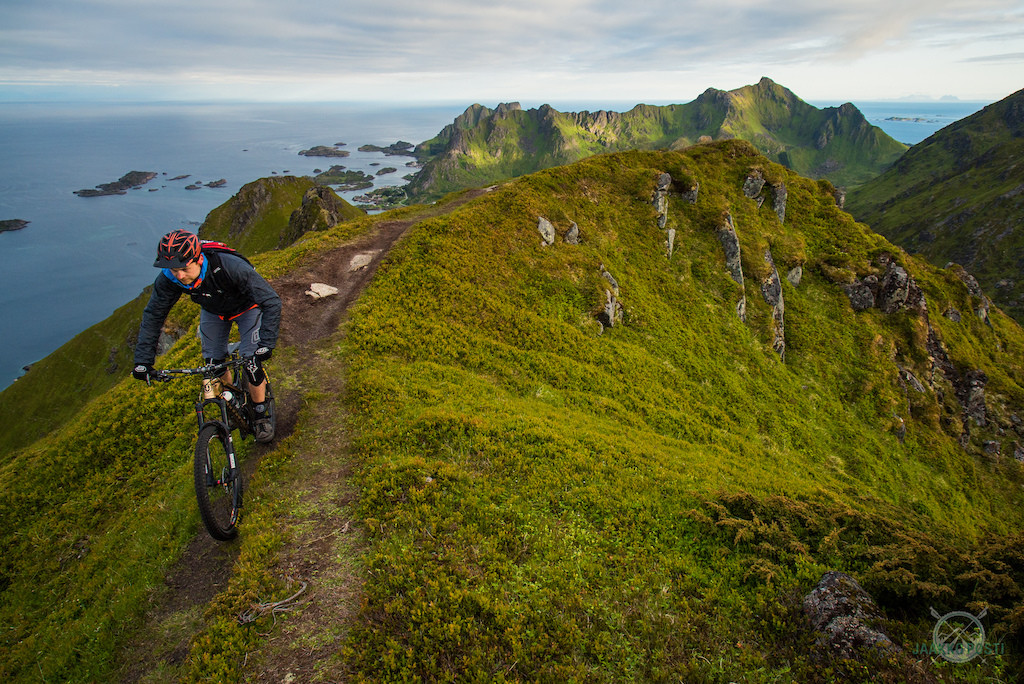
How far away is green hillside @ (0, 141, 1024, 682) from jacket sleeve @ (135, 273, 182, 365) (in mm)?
3740

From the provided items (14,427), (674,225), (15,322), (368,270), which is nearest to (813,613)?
(368,270)

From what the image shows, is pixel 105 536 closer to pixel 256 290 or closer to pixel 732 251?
pixel 256 290

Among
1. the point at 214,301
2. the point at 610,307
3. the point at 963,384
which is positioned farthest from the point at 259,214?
the point at 963,384

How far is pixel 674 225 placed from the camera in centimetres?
4334

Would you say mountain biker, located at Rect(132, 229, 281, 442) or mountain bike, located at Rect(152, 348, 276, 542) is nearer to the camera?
mountain bike, located at Rect(152, 348, 276, 542)

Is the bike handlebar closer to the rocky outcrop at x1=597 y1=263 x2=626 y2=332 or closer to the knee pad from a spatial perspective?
the knee pad

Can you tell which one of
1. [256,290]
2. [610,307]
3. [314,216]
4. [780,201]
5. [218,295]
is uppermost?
[780,201]

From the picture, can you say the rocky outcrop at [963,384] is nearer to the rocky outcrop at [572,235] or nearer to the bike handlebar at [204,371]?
the rocky outcrop at [572,235]

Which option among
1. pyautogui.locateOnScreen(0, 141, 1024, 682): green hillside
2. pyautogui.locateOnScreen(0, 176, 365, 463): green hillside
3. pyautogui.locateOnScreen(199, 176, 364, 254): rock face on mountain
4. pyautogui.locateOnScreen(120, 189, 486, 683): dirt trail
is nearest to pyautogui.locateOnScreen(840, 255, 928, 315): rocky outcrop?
pyautogui.locateOnScreen(0, 141, 1024, 682): green hillside

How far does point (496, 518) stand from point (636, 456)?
6.65 metres

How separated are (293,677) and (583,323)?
77.3ft

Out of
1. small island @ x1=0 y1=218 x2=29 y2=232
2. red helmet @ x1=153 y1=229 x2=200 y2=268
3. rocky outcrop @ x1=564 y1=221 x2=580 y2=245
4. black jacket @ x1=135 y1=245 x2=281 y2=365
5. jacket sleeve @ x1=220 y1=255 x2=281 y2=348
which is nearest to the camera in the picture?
red helmet @ x1=153 y1=229 x2=200 y2=268

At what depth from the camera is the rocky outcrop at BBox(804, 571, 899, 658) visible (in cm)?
674

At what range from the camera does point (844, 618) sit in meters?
7.23
